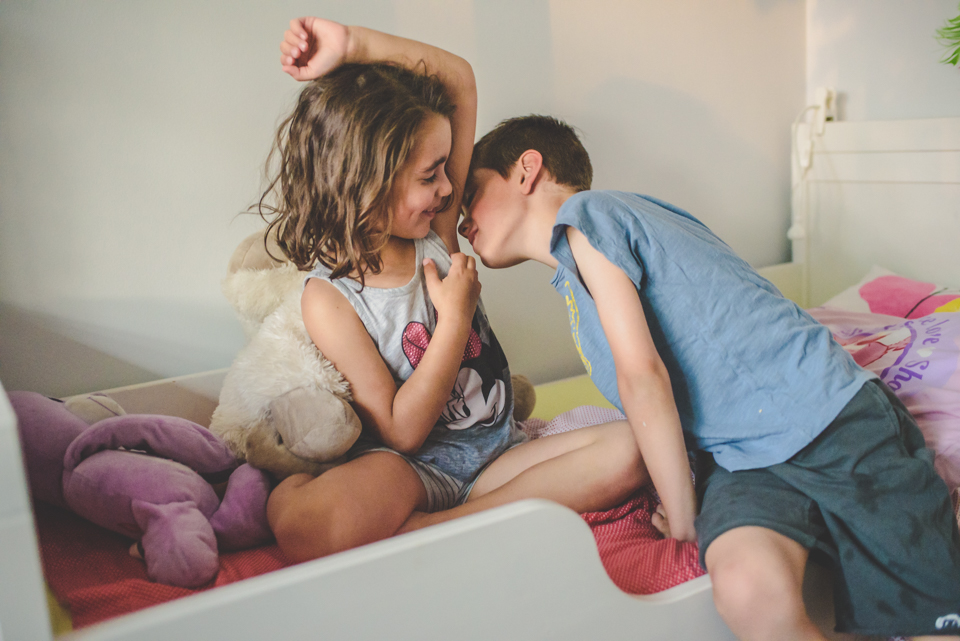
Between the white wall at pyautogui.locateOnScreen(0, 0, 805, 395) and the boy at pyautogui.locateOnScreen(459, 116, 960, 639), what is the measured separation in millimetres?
664

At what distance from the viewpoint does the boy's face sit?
1.05 metres

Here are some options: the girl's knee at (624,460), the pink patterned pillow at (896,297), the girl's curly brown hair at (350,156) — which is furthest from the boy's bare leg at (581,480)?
the pink patterned pillow at (896,297)

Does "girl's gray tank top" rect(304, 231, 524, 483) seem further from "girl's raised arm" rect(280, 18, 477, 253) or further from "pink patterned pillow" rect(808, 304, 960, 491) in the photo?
"pink patterned pillow" rect(808, 304, 960, 491)

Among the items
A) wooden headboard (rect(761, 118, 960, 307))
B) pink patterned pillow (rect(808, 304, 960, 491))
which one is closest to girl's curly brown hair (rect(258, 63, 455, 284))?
pink patterned pillow (rect(808, 304, 960, 491))

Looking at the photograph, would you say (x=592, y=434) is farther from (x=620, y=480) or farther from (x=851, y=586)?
(x=851, y=586)

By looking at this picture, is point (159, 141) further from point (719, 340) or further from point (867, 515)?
point (867, 515)

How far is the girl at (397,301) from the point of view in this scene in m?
0.91

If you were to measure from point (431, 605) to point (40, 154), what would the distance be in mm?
998

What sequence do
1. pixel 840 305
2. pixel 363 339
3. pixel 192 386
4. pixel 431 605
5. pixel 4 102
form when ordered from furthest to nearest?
pixel 840 305 → pixel 192 386 → pixel 4 102 → pixel 363 339 → pixel 431 605

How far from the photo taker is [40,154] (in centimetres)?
111

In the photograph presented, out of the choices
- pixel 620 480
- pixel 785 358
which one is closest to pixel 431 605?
pixel 620 480

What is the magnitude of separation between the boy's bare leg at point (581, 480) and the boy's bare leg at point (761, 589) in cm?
20

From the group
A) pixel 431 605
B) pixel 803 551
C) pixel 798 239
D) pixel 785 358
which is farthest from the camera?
pixel 798 239

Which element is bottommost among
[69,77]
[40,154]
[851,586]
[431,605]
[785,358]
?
[851,586]
